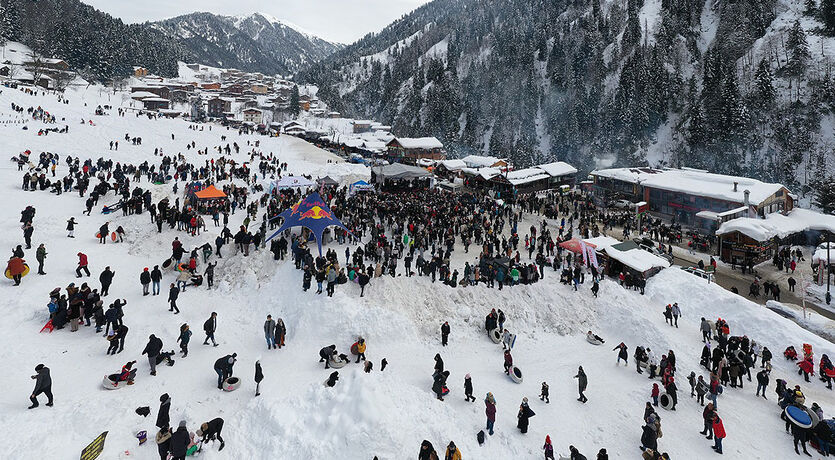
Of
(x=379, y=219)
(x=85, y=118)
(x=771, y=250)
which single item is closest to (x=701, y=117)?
(x=771, y=250)

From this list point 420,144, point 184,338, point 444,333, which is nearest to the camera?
point 184,338

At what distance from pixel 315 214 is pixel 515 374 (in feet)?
38.5

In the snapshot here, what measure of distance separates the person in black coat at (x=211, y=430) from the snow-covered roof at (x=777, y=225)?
32787 mm

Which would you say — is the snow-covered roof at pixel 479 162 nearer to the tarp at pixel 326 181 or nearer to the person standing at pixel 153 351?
the tarp at pixel 326 181

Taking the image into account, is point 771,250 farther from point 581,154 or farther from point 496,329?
point 581,154

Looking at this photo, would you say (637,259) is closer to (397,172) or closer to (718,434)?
(718,434)

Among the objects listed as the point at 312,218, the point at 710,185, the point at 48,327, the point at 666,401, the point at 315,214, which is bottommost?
the point at 666,401

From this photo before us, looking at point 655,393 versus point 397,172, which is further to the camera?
point 397,172

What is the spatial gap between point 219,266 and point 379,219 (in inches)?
384

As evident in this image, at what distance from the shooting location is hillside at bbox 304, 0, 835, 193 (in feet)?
210

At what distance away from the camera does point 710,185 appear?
39.2 meters

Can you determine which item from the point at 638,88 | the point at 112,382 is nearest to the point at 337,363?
the point at 112,382

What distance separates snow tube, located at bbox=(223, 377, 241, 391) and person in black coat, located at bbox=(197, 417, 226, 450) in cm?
190

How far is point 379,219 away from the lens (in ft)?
84.5
